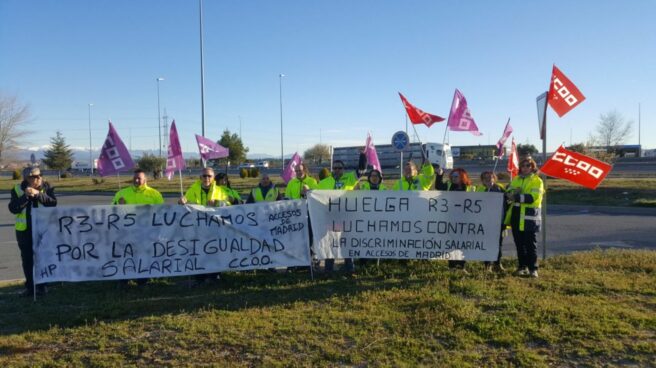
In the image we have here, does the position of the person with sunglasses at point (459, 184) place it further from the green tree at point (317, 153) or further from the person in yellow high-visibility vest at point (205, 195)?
the green tree at point (317, 153)

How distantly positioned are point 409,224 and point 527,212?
1.67 metres

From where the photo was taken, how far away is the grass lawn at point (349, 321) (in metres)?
4.30

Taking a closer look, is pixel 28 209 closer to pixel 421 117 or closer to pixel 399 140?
pixel 421 117

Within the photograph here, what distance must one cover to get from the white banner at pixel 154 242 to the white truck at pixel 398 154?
33.4 meters

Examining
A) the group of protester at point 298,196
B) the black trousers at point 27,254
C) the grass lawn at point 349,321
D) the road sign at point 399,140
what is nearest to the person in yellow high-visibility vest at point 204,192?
the group of protester at point 298,196

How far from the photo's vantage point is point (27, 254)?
6.48 m

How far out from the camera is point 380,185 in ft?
25.7

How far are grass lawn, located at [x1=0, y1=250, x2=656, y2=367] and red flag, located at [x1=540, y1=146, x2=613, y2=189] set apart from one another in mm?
1355

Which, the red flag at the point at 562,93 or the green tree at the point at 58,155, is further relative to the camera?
the green tree at the point at 58,155

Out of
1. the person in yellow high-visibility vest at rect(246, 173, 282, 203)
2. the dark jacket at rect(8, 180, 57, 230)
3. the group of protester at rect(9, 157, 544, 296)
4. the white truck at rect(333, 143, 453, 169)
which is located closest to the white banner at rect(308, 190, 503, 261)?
the group of protester at rect(9, 157, 544, 296)

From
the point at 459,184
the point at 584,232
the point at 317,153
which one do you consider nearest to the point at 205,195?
the point at 459,184

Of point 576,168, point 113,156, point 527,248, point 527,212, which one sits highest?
point 113,156

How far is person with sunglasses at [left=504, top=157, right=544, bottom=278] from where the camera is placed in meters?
6.53

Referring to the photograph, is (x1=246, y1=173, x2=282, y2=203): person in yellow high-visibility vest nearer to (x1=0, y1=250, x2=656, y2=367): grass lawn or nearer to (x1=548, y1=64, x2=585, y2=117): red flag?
(x1=0, y1=250, x2=656, y2=367): grass lawn
